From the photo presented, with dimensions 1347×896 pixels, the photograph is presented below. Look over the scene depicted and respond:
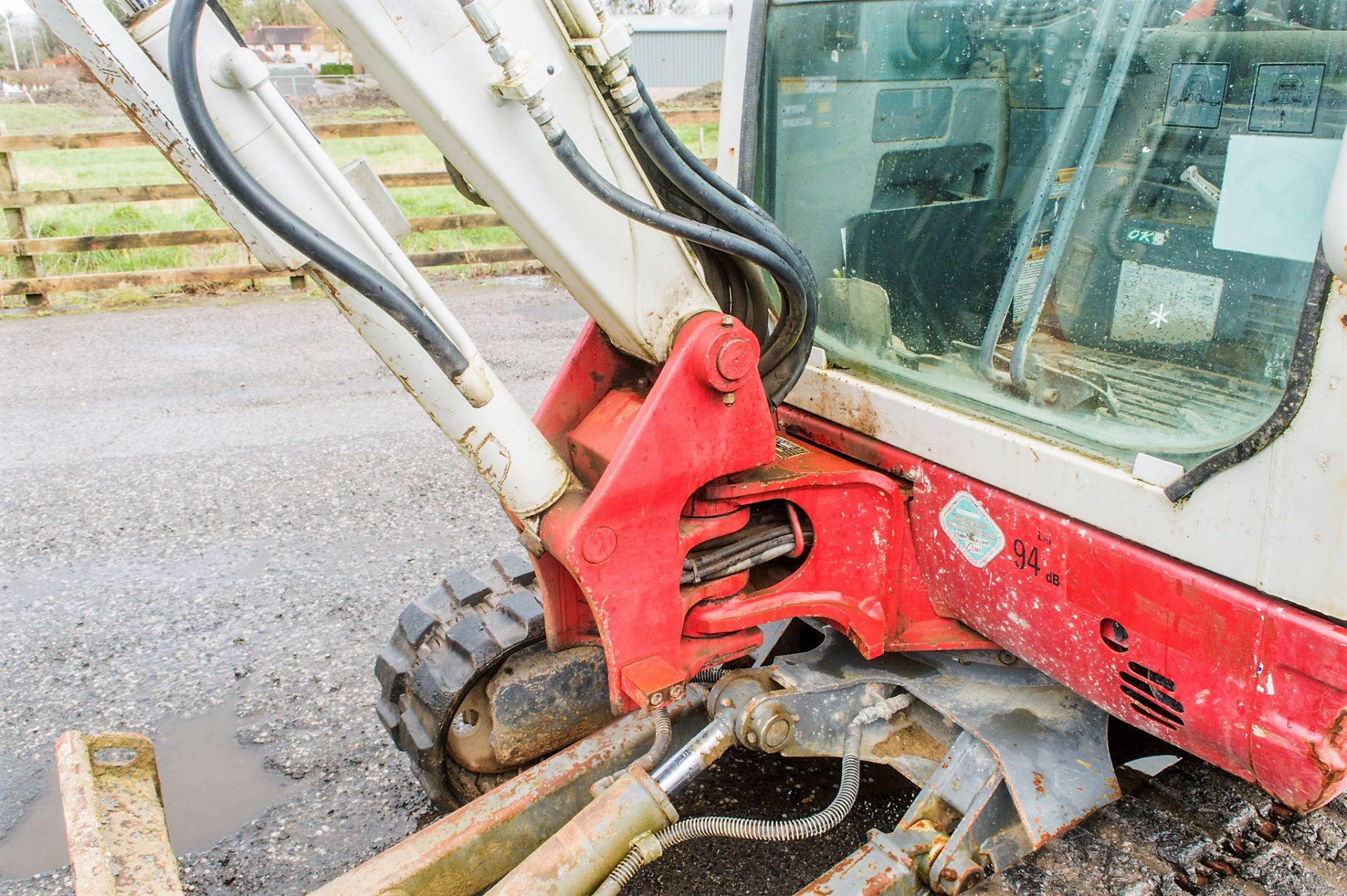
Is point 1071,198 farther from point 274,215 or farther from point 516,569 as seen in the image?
point 516,569

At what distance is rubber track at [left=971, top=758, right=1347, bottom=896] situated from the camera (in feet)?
6.31

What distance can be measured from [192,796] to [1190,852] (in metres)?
2.59

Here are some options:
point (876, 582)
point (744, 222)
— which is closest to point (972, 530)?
point (876, 582)

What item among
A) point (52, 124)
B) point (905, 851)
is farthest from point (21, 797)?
point (52, 124)

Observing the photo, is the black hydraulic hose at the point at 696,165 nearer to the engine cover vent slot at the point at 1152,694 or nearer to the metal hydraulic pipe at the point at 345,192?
the metal hydraulic pipe at the point at 345,192

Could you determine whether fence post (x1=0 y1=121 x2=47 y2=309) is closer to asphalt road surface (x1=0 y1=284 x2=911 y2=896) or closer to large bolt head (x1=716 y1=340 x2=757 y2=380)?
asphalt road surface (x1=0 y1=284 x2=911 y2=896)

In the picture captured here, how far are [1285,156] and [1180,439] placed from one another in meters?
0.48

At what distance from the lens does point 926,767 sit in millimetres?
2365

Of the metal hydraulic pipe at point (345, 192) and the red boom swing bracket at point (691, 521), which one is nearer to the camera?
the metal hydraulic pipe at point (345, 192)

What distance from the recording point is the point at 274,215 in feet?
5.30

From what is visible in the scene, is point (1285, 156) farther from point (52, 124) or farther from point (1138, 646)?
point (52, 124)

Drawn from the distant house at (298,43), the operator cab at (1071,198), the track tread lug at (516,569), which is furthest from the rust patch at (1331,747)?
the distant house at (298,43)

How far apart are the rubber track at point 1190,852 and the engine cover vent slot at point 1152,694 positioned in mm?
251

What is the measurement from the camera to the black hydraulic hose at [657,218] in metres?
1.81
